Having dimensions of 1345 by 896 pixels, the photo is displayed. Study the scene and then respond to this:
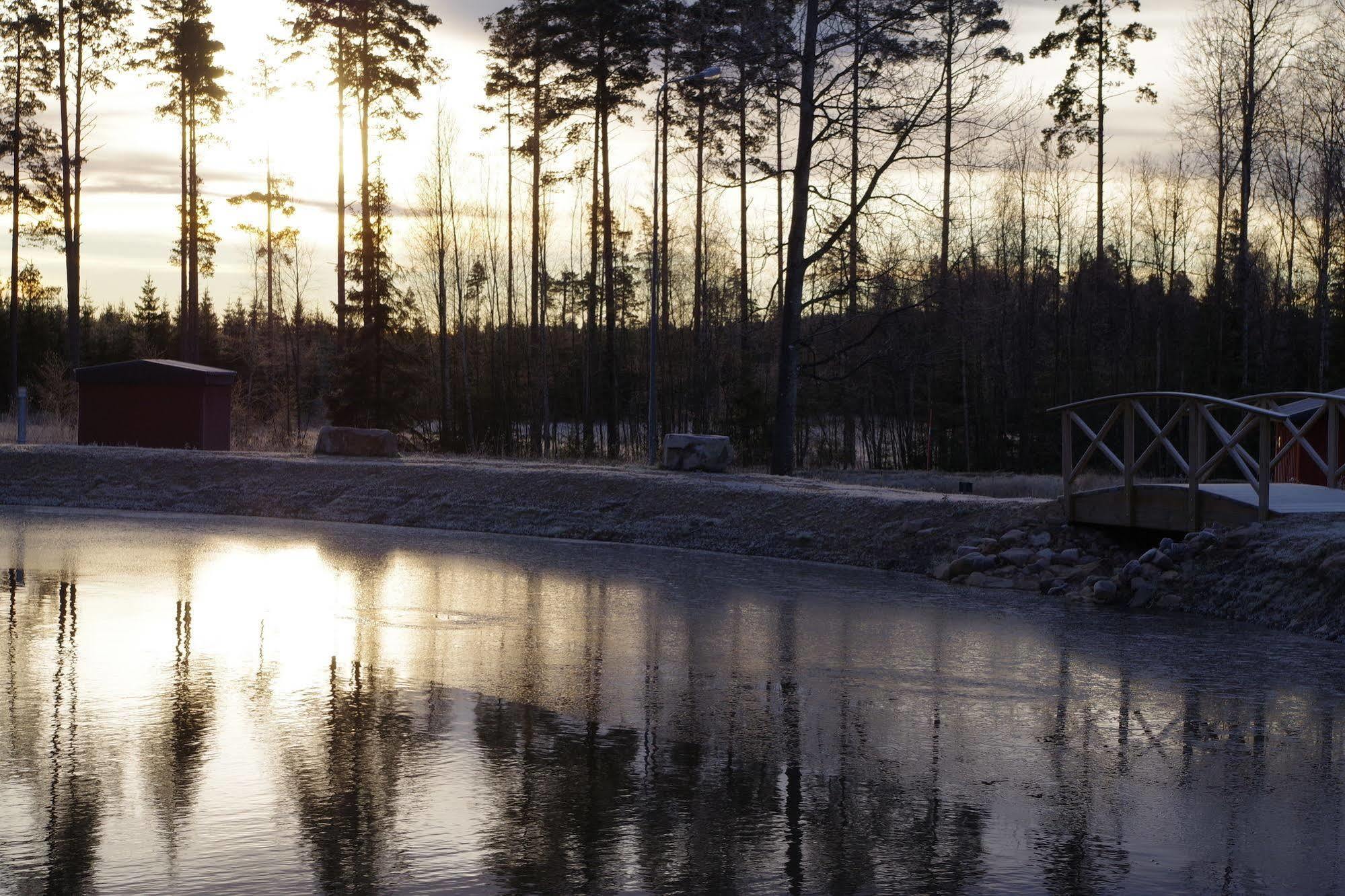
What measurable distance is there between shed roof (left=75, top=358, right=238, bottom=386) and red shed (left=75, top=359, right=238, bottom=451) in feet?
0.05

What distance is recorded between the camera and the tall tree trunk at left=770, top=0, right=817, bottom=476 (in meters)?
28.3

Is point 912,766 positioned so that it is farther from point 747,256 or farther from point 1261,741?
point 747,256

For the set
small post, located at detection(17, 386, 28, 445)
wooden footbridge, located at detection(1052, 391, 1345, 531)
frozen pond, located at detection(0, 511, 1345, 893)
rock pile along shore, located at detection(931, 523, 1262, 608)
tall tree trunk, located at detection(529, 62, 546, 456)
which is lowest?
frozen pond, located at detection(0, 511, 1345, 893)

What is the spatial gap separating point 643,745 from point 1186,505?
33.9ft

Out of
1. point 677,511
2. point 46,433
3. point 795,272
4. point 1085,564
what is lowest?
point 1085,564

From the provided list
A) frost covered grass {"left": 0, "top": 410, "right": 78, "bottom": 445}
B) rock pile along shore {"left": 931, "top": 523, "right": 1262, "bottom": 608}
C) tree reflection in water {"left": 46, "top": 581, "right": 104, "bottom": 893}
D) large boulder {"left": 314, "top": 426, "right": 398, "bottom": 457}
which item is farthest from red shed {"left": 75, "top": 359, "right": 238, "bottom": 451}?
tree reflection in water {"left": 46, "top": 581, "right": 104, "bottom": 893}

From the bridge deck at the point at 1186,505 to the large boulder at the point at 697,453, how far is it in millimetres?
9957

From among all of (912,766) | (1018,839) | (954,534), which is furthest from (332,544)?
(1018,839)

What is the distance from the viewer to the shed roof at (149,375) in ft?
103

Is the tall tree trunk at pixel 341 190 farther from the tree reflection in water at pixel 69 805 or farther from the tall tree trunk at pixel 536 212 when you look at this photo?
the tree reflection in water at pixel 69 805

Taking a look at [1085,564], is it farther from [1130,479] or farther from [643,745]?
[643,745]

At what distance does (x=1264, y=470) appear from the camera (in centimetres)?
1467

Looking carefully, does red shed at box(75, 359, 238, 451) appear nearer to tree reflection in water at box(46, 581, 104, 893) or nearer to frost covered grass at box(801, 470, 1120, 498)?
frost covered grass at box(801, 470, 1120, 498)

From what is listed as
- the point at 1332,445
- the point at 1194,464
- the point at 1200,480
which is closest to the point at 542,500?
the point at 1200,480
